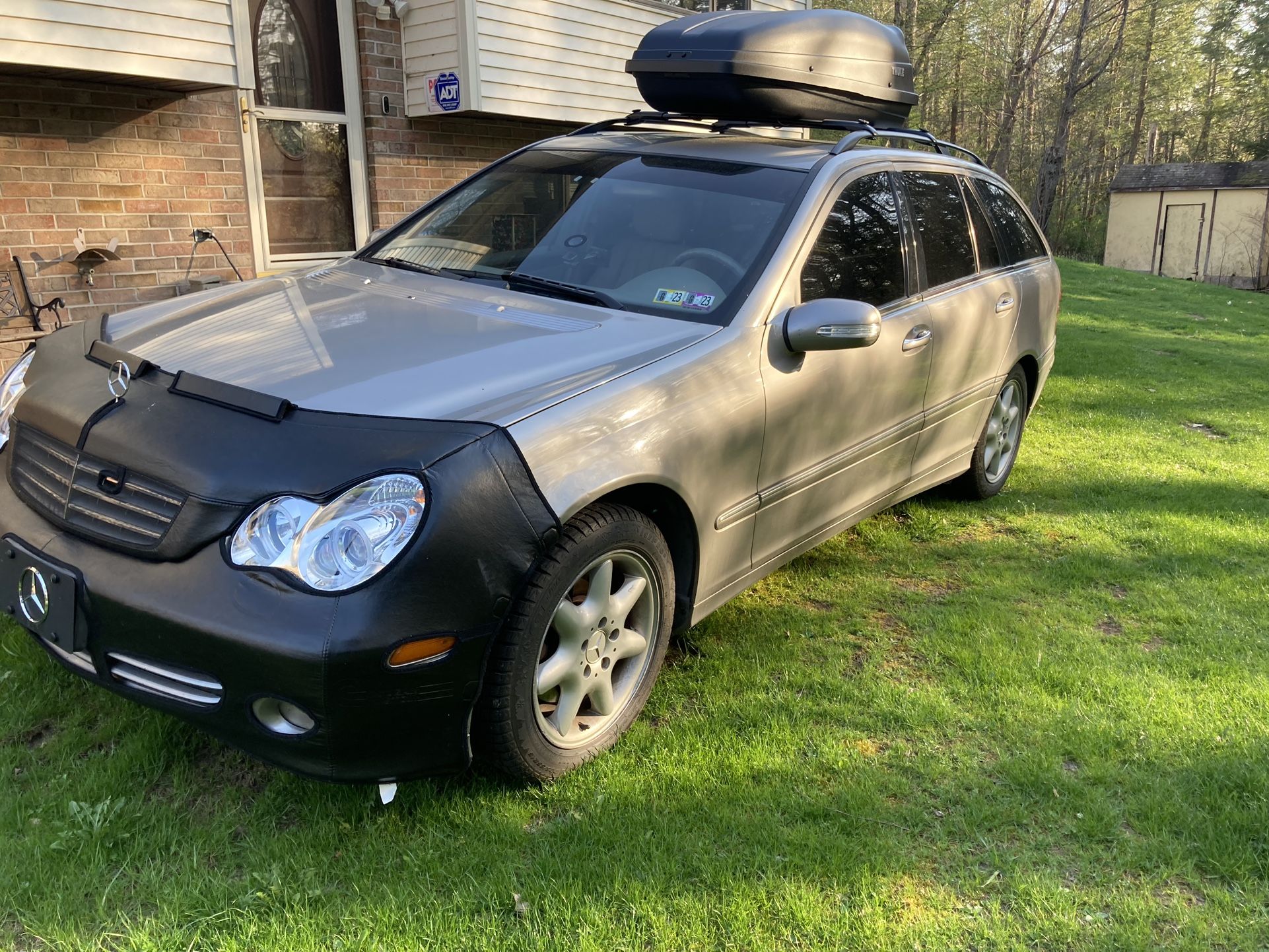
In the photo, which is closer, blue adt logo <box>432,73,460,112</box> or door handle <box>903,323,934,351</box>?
door handle <box>903,323,934,351</box>

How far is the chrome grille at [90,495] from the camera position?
2.24 metres

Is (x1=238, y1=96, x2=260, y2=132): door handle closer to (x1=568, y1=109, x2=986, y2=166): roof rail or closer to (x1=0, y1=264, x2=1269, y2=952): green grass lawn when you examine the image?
(x1=568, y1=109, x2=986, y2=166): roof rail

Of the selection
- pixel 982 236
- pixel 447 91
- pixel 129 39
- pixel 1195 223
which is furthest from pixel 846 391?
pixel 1195 223

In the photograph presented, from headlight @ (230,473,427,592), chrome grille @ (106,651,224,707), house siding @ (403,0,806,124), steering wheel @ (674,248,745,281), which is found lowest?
chrome grille @ (106,651,224,707)

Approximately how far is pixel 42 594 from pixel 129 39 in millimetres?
4961

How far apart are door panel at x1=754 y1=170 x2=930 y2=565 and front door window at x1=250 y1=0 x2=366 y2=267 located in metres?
5.59

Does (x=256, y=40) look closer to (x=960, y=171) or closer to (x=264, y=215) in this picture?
(x=264, y=215)

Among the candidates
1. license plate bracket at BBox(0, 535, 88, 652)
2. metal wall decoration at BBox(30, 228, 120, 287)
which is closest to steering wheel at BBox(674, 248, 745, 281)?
license plate bracket at BBox(0, 535, 88, 652)

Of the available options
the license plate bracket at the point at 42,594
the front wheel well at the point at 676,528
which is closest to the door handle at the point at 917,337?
the front wheel well at the point at 676,528

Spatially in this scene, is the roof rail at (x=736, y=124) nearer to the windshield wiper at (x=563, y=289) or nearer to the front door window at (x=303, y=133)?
the windshield wiper at (x=563, y=289)

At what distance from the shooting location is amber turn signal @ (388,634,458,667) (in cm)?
211

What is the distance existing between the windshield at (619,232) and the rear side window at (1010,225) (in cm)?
189

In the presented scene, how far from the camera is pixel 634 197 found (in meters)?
3.62

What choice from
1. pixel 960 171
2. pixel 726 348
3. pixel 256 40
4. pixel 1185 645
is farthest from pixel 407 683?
pixel 256 40
